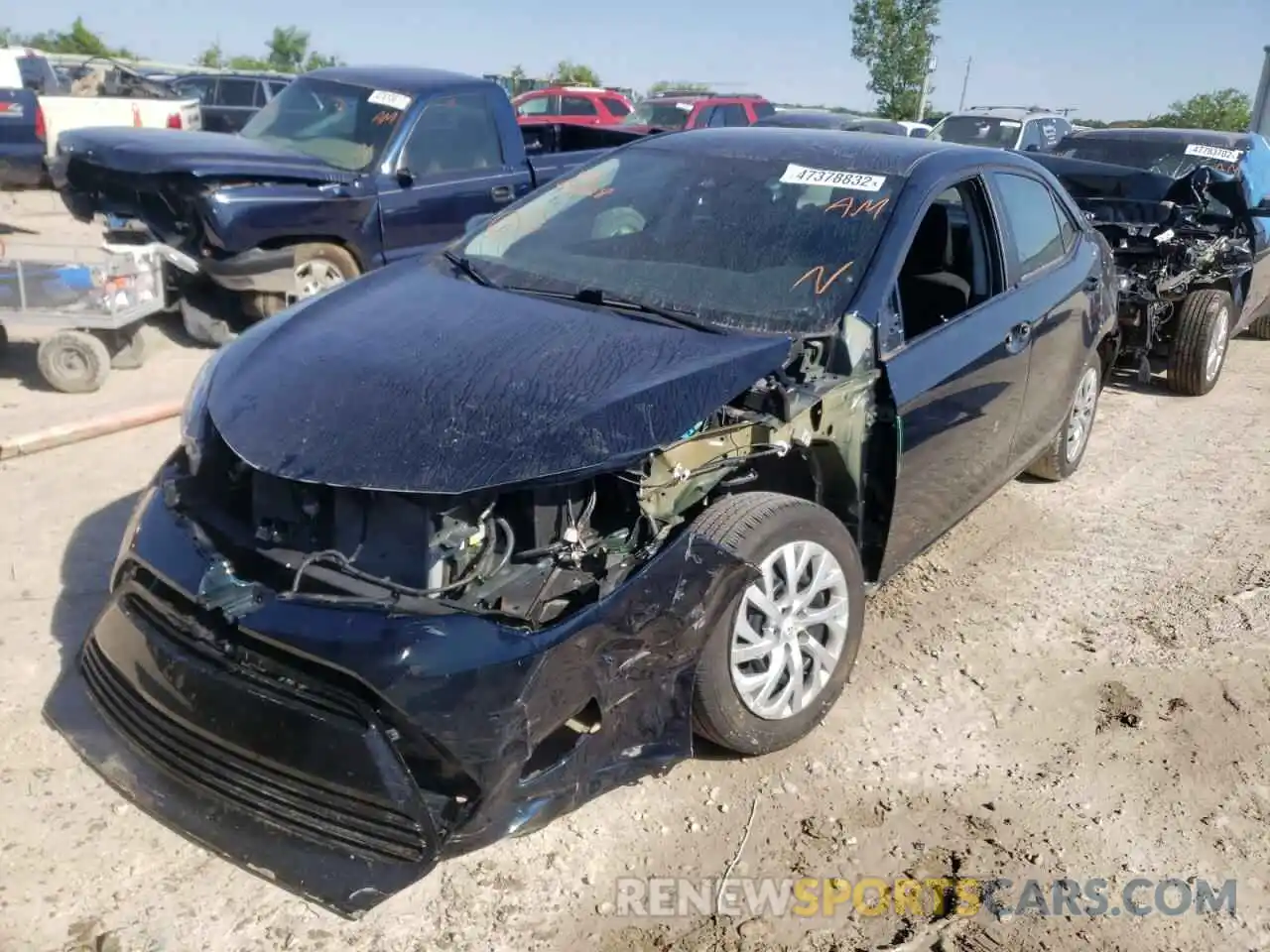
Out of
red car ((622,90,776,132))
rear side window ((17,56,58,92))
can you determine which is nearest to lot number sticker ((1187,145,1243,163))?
red car ((622,90,776,132))

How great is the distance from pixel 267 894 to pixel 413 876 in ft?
1.38

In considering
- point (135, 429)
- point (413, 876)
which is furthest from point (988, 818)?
point (135, 429)

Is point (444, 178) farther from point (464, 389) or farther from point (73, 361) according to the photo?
point (464, 389)

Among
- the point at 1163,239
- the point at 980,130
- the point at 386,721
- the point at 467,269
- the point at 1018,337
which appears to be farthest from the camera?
the point at 980,130

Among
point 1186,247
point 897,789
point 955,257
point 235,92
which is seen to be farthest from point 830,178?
point 235,92

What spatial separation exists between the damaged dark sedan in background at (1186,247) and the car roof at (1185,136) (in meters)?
0.03

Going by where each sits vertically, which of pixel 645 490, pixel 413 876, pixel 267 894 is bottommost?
pixel 267 894

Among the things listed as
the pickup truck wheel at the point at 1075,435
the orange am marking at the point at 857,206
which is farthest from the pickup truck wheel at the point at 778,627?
the pickup truck wheel at the point at 1075,435

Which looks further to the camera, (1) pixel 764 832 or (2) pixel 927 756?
(2) pixel 927 756

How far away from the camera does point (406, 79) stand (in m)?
7.65

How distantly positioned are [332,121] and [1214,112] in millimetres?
31397

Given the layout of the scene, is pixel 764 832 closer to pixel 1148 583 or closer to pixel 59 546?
pixel 1148 583

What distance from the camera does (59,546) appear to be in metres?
4.20

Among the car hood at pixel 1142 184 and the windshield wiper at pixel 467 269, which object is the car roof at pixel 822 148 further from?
the car hood at pixel 1142 184
